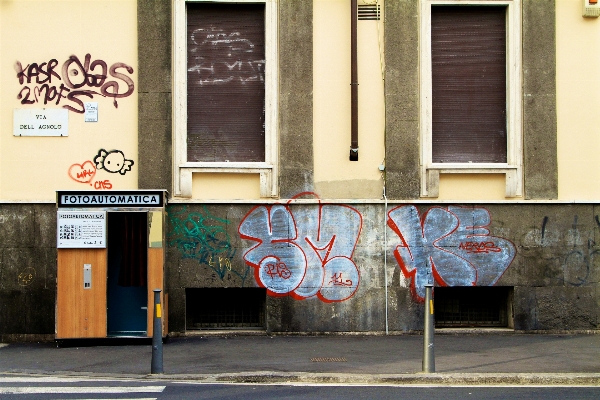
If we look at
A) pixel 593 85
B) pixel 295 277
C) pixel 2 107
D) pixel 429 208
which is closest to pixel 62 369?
pixel 295 277

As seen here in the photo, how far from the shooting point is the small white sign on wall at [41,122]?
43.6ft

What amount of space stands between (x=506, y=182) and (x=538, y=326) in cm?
262

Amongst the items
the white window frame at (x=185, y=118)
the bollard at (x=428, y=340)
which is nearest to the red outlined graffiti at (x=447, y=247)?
the white window frame at (x=185, y=118)

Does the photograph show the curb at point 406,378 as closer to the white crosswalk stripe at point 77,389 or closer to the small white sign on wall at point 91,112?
the white crosswalk stripe at point 77,389

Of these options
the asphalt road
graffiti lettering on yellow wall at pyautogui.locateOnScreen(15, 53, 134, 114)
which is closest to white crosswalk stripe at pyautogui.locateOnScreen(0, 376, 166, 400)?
the asphalt road

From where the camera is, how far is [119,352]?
11.8 meters

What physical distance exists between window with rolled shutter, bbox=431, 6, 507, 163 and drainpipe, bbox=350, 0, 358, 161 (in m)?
1.48

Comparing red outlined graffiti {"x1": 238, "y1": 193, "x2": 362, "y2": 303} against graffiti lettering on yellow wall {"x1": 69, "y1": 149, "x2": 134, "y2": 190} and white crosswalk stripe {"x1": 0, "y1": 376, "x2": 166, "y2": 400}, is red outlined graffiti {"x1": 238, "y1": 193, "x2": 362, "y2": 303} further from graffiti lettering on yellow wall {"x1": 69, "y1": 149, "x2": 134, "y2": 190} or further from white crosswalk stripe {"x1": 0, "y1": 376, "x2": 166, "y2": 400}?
white crosswalk stripe {"x1": 0, "y1": 376, "x2": 166, "y2": 400}

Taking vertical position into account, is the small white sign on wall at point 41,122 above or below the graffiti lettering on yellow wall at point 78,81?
below

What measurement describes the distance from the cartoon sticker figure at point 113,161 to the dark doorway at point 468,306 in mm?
5984

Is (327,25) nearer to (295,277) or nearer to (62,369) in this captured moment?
(295,277)

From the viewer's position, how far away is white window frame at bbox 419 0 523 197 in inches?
531

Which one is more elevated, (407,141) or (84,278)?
(407,141)

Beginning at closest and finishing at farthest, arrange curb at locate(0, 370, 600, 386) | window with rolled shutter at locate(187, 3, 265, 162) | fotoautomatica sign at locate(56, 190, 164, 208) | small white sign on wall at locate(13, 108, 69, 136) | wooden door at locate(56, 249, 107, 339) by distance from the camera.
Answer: curb at locate(0, 370, 600, 386), wooden door at locate(56, 249, 107, 339), fotoautomatica sign at locate(56, 190, 164, 208), small white sign on wall at locate(13, 108, 69, 136), window with rolled shutter at locate(187, 3, 265, 162)
